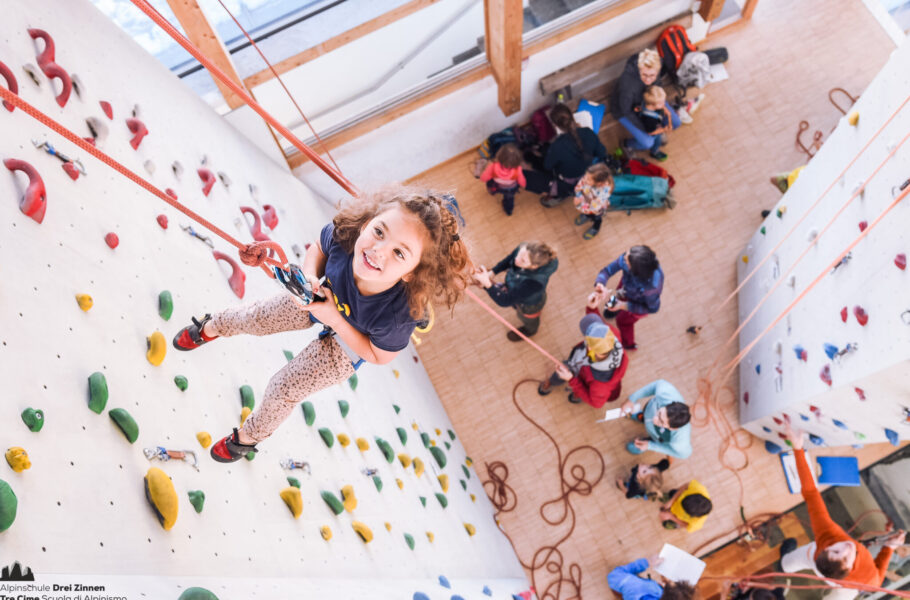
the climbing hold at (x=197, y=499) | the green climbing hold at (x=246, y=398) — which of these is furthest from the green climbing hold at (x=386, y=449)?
the climbing hold at (x=197, y=499)

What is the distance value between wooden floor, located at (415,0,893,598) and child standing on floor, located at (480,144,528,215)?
174mm

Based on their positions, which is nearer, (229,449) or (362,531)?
(229,449)

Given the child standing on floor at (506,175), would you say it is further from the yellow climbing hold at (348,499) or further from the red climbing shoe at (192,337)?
the red climbing shoe at (192,337)

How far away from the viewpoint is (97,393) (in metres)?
1.26

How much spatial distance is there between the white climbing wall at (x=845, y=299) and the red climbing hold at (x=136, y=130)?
2679 millimetres

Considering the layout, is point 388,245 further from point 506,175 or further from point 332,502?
point 506,175

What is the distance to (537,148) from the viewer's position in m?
4.14

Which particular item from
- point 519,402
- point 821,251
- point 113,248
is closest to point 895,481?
point 821,251

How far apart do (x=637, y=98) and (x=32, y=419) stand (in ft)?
12.8

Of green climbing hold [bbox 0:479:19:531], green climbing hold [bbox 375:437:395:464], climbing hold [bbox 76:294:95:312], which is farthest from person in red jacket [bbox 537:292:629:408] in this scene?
green climbing hold [bbox 0:479:19:531]

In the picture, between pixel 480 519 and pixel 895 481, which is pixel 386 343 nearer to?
pixel 480 519

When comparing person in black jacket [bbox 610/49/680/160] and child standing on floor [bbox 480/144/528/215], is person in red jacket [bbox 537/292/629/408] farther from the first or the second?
person in black jacket [bbox 610/49/680/160]

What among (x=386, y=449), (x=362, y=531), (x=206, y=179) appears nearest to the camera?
(x=362, y=531)

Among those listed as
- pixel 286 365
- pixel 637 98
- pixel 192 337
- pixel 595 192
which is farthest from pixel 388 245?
pixel 637 98
